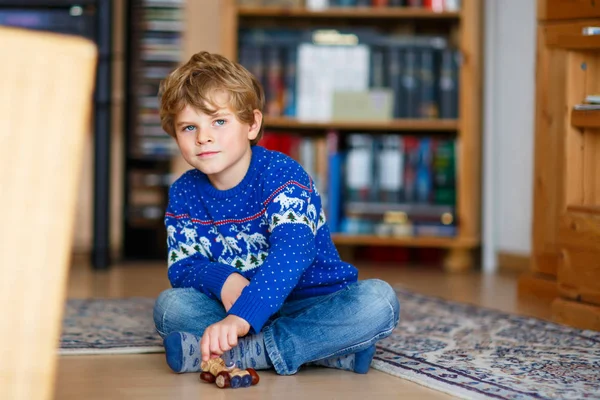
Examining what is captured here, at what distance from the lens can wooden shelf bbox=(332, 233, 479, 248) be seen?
2.75 m

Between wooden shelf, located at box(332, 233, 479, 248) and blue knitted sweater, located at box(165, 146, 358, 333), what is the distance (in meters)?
1.35

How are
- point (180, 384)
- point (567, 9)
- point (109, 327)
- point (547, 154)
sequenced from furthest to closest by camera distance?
point (547, 154) → point (567, 9) → point (109, 327) → point (180, 384)

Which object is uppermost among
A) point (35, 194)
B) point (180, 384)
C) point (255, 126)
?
point (255, 126)

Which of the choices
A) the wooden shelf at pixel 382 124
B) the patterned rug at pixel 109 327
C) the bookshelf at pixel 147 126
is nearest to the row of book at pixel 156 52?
the bookshelf at pixel 147 126

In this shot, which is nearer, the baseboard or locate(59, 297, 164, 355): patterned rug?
locate(59, 297, 164, 355): patterned rug

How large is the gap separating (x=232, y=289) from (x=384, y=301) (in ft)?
0.72

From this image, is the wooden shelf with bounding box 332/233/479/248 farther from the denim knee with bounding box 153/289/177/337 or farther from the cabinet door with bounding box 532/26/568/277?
the denim knee with bounding box 153/289/177/337

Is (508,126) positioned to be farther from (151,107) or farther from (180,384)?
(180,384)

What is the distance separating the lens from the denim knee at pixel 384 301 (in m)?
1.31

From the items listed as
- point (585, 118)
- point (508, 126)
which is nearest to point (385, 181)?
point (508, 126)

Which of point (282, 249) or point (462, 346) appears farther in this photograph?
point (462, 346)

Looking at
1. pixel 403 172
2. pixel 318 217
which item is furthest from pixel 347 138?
pixel 318 217

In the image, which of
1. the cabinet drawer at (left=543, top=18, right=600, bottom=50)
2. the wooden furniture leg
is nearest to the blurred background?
the cabinet drawer at (left=543, top=18, right=600, bottom=50)

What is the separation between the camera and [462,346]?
1.52 m
